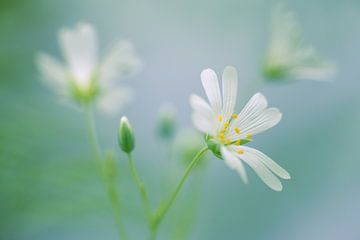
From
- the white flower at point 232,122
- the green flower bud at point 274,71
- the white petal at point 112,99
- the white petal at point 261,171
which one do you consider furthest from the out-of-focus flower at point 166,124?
the white petal at point 261,171

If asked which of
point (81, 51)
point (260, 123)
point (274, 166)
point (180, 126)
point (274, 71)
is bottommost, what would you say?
point (274, 166)

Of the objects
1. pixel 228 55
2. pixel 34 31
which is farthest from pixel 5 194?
pixel 228 55

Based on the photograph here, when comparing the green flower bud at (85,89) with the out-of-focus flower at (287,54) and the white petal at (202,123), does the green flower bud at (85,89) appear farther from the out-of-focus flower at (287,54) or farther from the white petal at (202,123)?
the white petal at (202,123)

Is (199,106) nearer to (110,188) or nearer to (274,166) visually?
(274,166)

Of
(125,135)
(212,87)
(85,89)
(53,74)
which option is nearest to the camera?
(212,87)

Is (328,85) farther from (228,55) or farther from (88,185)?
(88,185)

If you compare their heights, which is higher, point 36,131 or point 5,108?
point 5,108

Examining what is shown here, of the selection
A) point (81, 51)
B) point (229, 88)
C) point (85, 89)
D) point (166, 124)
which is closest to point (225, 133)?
point (229, 88)
